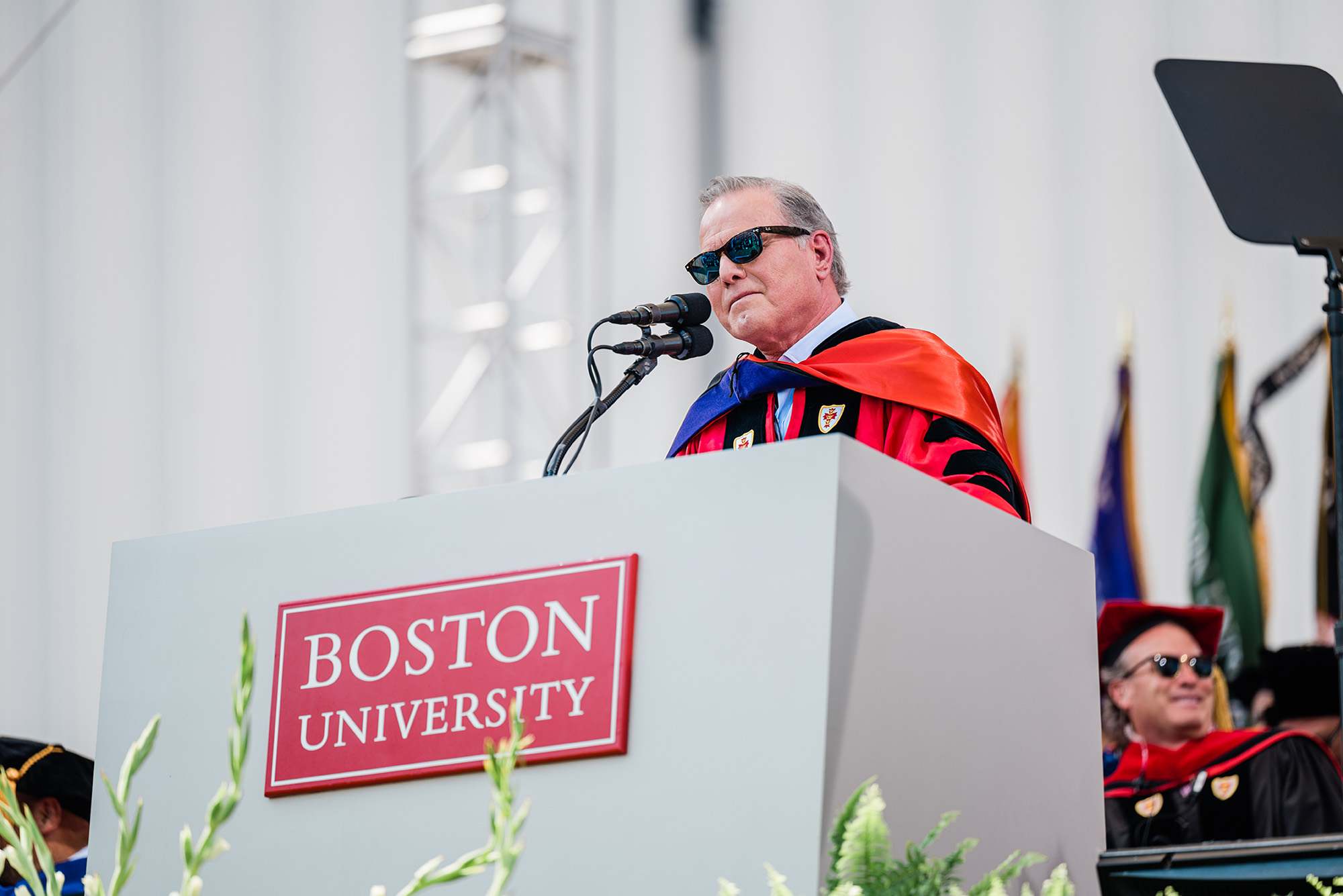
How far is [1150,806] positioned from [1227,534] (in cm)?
Result: 218

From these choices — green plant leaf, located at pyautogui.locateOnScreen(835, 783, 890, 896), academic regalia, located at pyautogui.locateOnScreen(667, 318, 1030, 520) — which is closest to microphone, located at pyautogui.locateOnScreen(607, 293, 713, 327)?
academic regalia, located at pyautogui.locateOnScreen(667, 318, 1030, 520)

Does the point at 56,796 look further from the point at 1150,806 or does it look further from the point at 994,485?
the point at 1150,806

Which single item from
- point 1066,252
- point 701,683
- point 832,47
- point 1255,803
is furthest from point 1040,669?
point 832,47

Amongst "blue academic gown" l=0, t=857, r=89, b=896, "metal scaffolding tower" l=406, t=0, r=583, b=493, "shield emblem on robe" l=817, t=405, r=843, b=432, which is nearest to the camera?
"shield emblem on robe" l=817, t=405, r=843, b=432

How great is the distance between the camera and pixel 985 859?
5.42 feet

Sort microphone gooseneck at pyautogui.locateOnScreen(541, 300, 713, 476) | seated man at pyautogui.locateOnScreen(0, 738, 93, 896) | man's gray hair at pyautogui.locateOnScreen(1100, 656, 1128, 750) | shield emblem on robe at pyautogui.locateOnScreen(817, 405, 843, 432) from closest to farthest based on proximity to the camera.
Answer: microphone gooseneck at pyautogui.locateOnScreen(541, 300, 713, 476) → shield emblem on robe at pyautogui.locateOnScreen(817, 405, 843, 432) → seated man at pyautogui.locateOnScreen(0, 738, 93, 896) → man's gray hair at pyautogui.locateOnScreen(1100, 656, 1128, 750)

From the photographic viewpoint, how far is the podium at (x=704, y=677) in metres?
1.46

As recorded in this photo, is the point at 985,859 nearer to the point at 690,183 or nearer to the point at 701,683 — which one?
the point at 701,683

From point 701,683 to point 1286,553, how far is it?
17.7 feet

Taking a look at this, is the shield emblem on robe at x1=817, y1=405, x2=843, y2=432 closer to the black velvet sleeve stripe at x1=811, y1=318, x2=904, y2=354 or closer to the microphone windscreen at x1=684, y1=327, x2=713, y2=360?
the black velvet sleeve stripe at x1=811, y1=318, x2=904, y2=354

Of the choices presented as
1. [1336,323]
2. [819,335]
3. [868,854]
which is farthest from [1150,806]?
[868,854]

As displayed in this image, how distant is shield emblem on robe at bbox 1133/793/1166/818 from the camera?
14.0ft

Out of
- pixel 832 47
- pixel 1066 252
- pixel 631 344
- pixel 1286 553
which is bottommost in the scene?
pixel 631 344

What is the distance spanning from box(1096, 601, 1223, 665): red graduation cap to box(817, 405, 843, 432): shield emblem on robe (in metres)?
2.11
